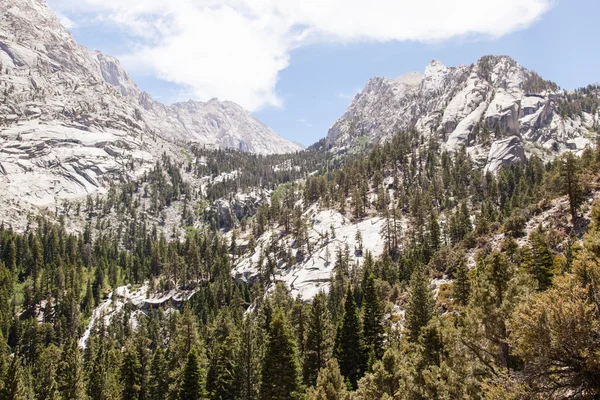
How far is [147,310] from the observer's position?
149 meters

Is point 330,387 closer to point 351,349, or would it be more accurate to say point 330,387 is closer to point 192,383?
point 351,349

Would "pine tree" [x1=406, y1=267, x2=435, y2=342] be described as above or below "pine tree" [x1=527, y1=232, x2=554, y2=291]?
below

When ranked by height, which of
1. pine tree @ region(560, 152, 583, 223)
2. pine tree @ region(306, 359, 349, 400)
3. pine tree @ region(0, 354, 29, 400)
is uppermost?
pine tree @ region(560, 152, 583, 223)

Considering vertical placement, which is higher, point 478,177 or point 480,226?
point 478,177

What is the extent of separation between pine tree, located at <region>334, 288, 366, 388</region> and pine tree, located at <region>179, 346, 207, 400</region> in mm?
18180

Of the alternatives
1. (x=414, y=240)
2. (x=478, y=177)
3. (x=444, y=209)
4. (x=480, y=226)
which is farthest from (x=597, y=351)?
(x=478, y=177)

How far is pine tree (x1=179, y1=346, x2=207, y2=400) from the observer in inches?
1889

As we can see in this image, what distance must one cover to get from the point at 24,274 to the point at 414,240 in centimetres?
15145

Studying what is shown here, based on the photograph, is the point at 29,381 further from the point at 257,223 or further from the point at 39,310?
the point at 257,223

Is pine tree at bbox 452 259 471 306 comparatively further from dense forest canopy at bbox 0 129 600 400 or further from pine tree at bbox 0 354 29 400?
pine tree at bbox 0 354 29 400

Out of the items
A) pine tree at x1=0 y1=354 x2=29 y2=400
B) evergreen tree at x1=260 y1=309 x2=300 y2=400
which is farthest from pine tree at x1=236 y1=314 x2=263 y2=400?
pine tree at x1=0 y1=354 x2=29 y2=400

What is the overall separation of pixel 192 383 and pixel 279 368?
41.3 feet

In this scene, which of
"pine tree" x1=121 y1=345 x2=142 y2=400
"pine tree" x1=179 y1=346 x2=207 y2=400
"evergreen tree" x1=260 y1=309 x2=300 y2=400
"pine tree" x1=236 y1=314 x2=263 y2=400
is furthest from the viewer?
"pine tree" x1=121 y1=345 x2=142 y2=400

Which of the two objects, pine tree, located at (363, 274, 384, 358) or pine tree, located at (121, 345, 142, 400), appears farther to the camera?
pine tree, located at (121, 345, 142, 400)
